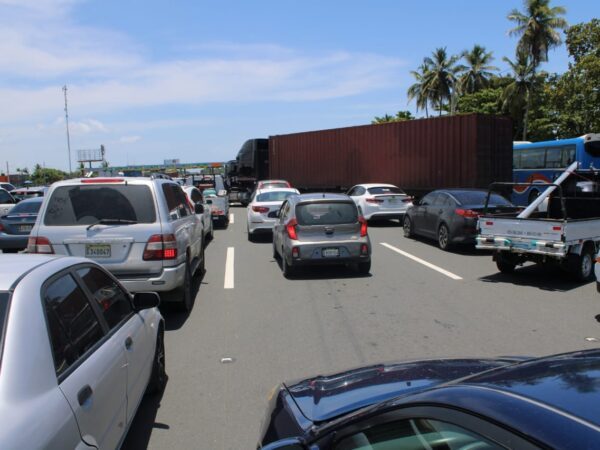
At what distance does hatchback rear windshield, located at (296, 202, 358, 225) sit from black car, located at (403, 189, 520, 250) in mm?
3614

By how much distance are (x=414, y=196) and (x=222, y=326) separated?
639 inches

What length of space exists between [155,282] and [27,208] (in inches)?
346

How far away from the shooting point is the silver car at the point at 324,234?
384 inches

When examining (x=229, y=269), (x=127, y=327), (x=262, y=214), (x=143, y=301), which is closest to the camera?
(x=127, y=327)

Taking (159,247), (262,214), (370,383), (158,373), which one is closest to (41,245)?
(159,247)

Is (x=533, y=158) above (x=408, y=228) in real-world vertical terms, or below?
above

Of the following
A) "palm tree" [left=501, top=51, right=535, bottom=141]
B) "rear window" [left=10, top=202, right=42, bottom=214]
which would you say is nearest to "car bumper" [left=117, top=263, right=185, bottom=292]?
"rear window" [left=10, top=202, right=42, bottom=214]

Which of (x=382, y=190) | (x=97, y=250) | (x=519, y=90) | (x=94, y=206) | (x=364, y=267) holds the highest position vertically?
(x=519, y=90)

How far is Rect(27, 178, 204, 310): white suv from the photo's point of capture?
673 centimetres

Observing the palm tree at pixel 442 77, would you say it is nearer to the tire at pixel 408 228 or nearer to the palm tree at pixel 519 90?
the palm tree at pixel 519 90

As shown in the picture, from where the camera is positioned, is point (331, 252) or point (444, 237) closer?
point (331, 252)

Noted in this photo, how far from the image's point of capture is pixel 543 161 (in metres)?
26.2

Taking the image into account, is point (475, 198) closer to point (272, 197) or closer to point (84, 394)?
point (272, 197)

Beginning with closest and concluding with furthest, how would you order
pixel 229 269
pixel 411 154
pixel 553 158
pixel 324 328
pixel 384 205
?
pixel 324 328 < pixel 229 269 < pixel 384 205 < pixel 411 154 < pixel 553 158
